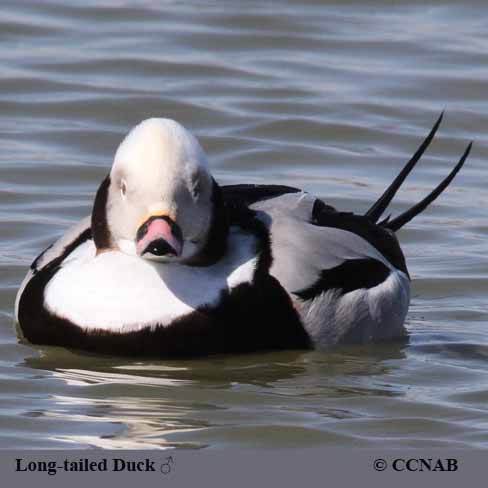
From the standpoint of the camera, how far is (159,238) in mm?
6562

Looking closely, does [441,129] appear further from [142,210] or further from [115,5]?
[142,210]

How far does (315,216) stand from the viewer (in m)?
7.55

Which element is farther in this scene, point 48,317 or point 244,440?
point 48,317

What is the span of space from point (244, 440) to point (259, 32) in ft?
25.3

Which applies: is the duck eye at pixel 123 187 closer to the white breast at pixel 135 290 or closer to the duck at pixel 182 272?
the duck at pixel 182 272

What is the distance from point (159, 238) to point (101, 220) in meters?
0.53

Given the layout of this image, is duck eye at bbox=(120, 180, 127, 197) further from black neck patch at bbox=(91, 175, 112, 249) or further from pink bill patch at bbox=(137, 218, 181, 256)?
pink bill patch at bbox=(137, 218, 181, 256)

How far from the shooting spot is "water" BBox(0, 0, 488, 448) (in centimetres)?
648

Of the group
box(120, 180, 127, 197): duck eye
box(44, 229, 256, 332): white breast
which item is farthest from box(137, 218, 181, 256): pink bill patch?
box(44, 229, 256, 332): white breast

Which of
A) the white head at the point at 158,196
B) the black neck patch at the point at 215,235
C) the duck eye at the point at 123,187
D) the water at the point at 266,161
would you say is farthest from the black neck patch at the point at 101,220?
the water at the point at 266,161

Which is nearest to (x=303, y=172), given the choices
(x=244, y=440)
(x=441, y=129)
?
(x=441, y=129)

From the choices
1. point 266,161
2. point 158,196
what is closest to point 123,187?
point 158,196

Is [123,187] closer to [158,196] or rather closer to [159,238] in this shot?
[158,196]

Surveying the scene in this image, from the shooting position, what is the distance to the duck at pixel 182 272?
675 centimetres
